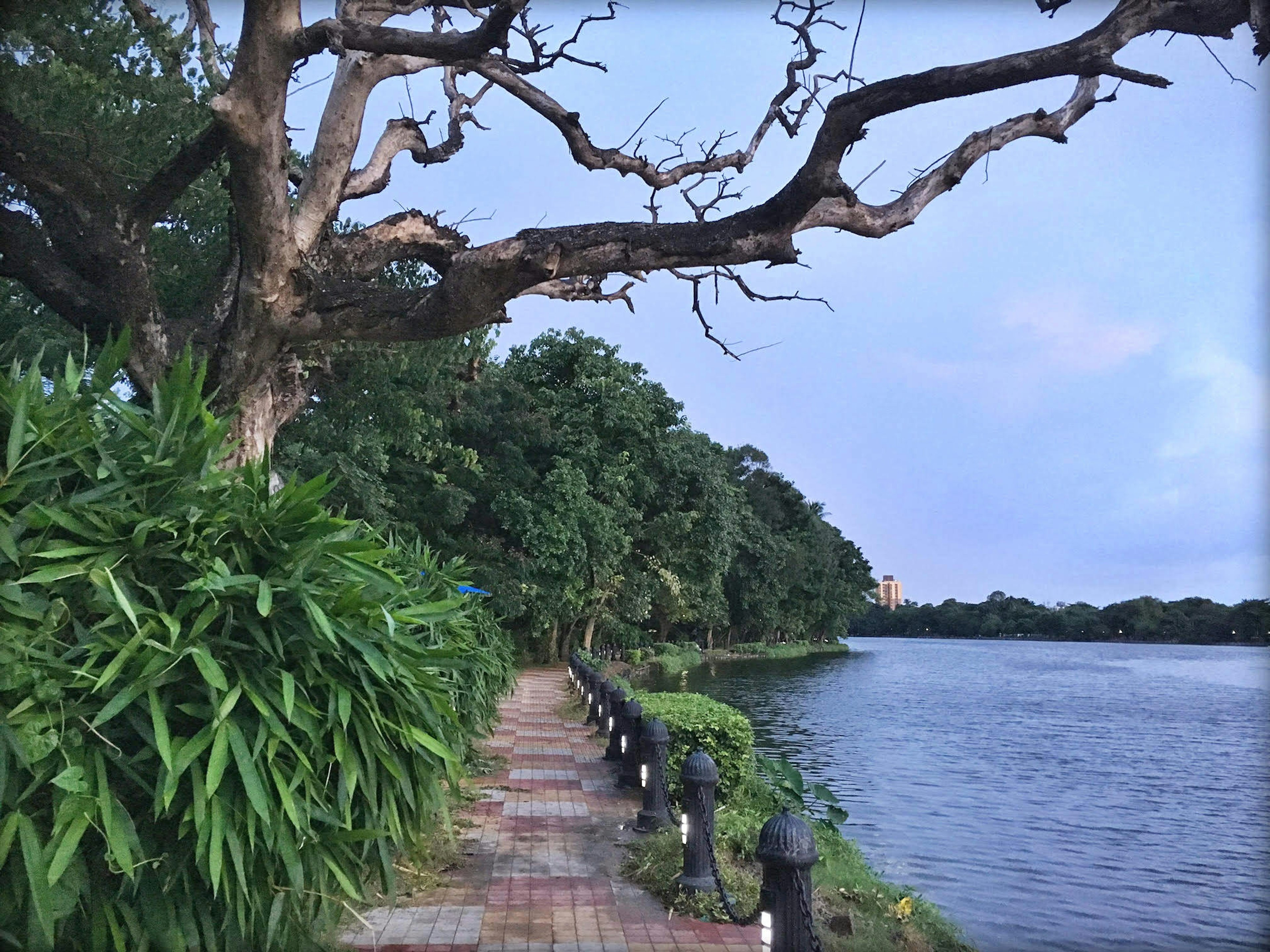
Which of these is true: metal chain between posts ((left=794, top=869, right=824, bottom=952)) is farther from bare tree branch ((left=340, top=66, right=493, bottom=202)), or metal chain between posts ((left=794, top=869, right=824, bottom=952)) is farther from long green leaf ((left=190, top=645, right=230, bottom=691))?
bare tree branch ((left=340, top=66, right=493, bottom=202))

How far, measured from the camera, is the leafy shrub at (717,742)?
9.52 m

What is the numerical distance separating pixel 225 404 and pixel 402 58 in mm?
3224

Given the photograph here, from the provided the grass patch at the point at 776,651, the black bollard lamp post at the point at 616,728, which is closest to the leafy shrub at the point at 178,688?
the black bollard lamp post at the point at 616,728

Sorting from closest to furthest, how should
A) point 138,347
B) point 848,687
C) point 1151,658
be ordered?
point 138,347
point 848,687
point 1151,658

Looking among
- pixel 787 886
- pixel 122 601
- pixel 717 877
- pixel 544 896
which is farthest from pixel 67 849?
pixel 717 877

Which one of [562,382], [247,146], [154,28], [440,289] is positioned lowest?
[440,289]

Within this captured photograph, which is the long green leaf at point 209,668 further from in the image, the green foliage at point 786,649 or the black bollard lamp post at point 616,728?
the green foliage at point 786,649

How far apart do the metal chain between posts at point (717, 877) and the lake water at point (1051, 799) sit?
3156mm

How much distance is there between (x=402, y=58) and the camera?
8.54 m

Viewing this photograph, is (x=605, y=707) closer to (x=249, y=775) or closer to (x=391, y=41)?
(x=391, y=41)

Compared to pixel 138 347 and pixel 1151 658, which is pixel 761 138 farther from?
pixel 1151 658

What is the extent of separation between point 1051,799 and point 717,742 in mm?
9372

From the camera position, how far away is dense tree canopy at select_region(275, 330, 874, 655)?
20484 mm

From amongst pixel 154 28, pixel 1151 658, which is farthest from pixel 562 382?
pixel 1151 658
